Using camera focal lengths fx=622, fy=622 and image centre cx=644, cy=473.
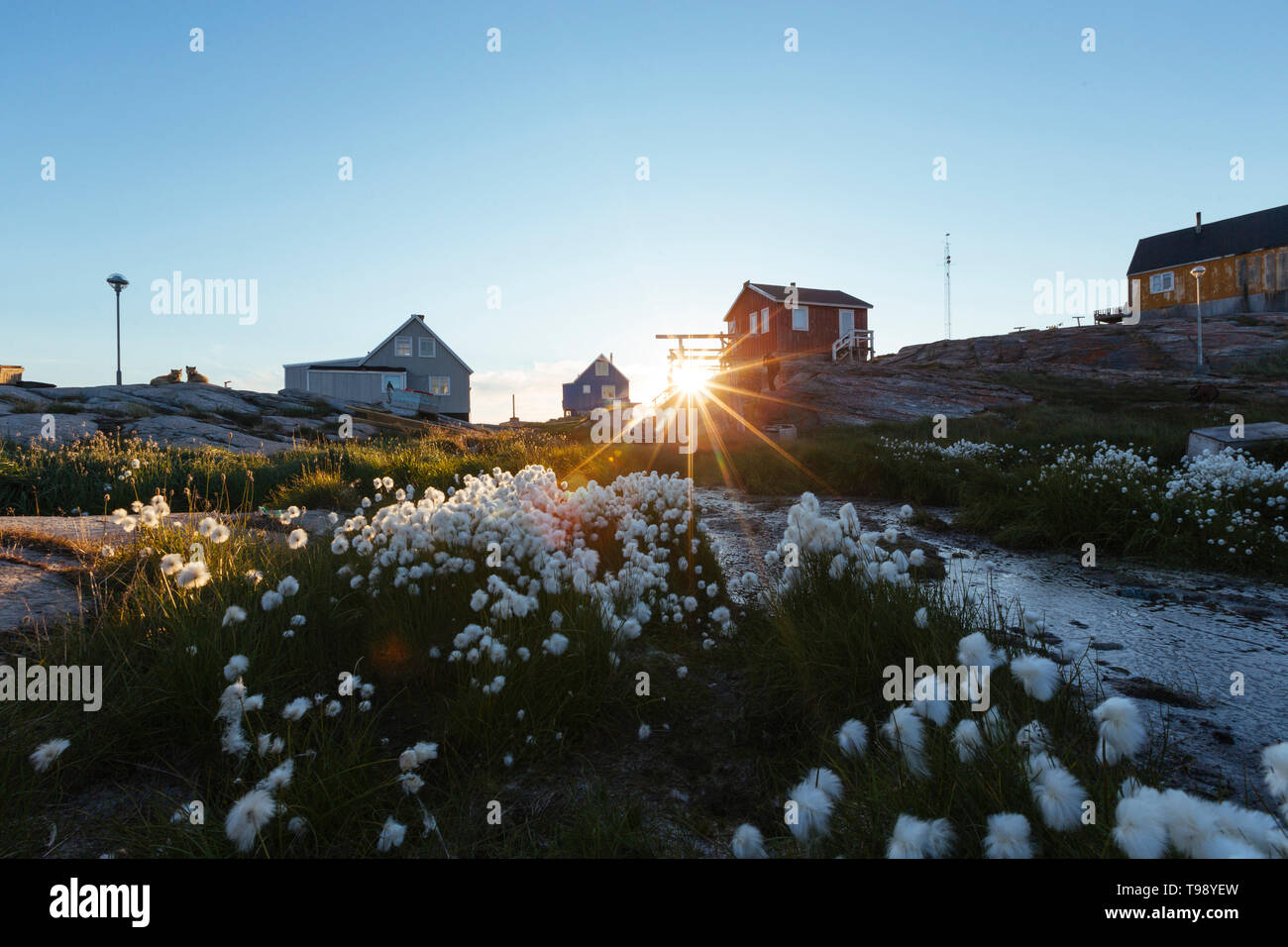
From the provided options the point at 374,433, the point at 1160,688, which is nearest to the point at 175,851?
the point at 1160,688

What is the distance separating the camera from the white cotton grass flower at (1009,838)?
149 cm

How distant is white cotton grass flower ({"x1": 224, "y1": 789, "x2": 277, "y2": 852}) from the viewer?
1854mm

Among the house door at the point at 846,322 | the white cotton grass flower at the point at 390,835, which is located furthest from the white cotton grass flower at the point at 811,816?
the house door at the point at 846,322

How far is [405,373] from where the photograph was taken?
158 feet

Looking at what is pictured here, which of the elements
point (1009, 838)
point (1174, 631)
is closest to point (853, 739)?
point (1009, 838)

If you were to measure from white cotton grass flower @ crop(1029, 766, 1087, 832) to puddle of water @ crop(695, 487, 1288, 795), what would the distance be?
1006 millimetres

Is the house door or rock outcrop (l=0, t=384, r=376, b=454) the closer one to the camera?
rock outcrop (l=0, t=384, r=376, b=454)

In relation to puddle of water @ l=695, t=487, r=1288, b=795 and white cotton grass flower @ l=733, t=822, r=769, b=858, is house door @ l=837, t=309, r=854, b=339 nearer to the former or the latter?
puddle of water @ l=695, t=487, r=1288, b=795

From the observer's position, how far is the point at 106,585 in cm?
397

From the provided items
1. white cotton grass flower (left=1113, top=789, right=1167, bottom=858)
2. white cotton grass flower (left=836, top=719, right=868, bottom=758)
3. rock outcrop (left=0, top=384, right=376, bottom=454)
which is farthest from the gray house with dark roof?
white cotton grass flower (left=1113, top=789, right=1167, bottom=858)

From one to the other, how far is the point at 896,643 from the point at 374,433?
20.5 m

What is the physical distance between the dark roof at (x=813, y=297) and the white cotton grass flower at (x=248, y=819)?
37891 millimetres
